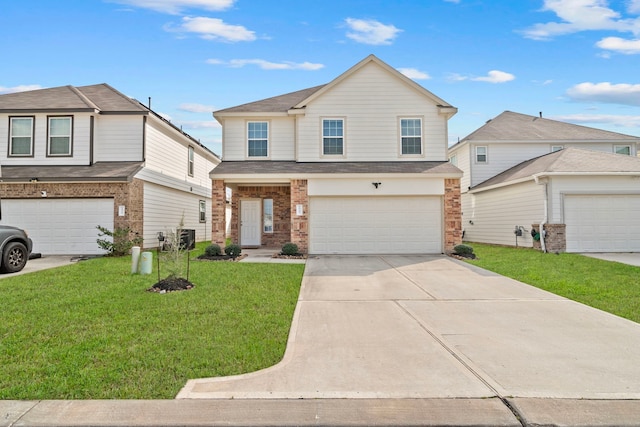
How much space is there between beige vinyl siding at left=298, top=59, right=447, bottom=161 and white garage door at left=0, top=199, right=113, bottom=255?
310 inches

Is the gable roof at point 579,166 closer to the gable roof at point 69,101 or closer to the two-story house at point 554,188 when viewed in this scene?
the two-story house at point 554,188

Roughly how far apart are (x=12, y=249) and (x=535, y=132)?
23743 mm

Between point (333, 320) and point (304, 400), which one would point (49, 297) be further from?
point (304, 400)

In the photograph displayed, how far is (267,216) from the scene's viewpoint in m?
17.0

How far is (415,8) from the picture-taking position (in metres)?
12.0

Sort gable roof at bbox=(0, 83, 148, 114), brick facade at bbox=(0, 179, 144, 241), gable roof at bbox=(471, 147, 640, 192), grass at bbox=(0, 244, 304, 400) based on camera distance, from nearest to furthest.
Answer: grass at bbox=(0, 244, 304, 400), brick facade at bbox=(0, 179, 144, 241), gable roof at bbox=(471, 147, 640, 192), gable roof at bbox=(0, 83, 148, 114)

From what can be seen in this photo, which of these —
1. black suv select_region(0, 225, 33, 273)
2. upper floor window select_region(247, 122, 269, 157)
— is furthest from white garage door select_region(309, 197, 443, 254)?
black suv select_region(0, 225, 33, 273)

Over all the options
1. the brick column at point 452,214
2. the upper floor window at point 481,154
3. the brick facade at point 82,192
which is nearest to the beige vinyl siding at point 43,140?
the brick facade at point 82,192

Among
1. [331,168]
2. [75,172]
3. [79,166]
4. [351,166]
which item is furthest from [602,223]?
[79,166]

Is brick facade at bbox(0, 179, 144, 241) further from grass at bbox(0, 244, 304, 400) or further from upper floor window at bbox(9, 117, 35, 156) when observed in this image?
grass at bbox(0, 244, 304, 400)

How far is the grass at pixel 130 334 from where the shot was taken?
3492 millimetres

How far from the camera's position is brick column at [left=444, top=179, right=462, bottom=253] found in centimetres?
1384

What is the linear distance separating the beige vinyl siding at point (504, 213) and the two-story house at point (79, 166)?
14142 millimetres

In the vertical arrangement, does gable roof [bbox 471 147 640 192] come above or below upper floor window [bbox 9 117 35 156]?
below
